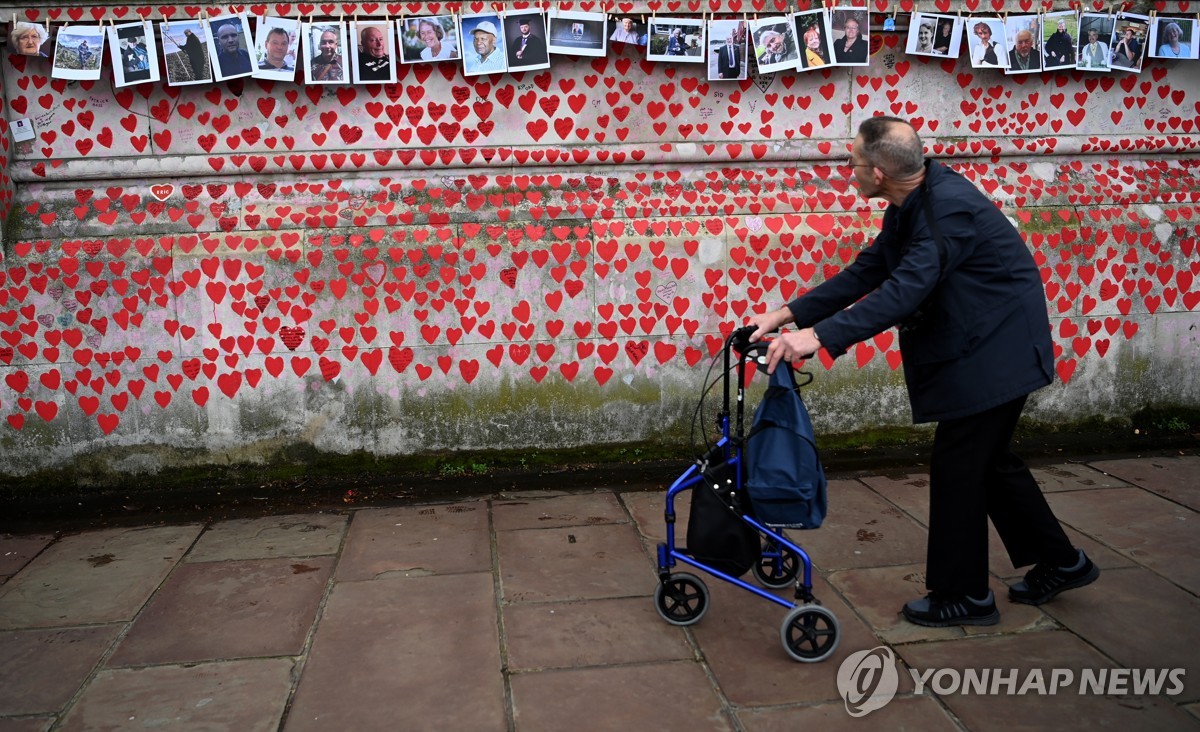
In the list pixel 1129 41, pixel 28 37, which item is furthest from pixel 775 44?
pixel 28 37

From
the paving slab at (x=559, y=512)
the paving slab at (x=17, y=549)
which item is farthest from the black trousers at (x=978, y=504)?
the paving slab at (x=17, y=549)

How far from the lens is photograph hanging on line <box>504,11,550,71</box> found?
555 cm

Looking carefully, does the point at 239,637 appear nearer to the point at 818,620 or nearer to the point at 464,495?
the point at 464,495

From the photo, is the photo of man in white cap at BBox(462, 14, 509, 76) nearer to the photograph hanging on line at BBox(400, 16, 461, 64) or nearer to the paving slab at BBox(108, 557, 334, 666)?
the photograph hanging on line at BBox(400, 16, 461, 64)

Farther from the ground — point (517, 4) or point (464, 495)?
point (517, 4)

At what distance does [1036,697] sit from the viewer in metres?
3.17

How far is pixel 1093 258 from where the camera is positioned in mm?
6078

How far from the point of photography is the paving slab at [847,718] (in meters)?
3.03

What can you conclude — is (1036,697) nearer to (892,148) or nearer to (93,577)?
(892,148)

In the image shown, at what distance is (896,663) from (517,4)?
13.7ft

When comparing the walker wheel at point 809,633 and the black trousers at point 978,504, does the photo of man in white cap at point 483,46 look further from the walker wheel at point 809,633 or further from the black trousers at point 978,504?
the walker wheel at point 809,633

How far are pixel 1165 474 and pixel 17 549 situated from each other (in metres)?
6.23

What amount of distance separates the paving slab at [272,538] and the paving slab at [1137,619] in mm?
3320

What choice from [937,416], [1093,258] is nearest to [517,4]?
[937,416]
